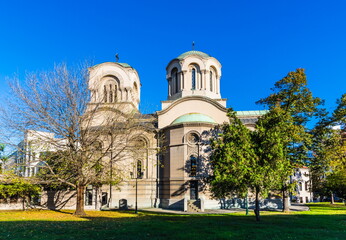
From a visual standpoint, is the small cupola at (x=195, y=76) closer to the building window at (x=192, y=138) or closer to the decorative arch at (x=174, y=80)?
the decorative arch at (x=174, y=80)

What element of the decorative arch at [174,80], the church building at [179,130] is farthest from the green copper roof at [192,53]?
the decorative arch at [174,80]

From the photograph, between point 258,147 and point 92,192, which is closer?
point 258,147

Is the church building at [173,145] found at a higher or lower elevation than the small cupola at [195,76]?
lower

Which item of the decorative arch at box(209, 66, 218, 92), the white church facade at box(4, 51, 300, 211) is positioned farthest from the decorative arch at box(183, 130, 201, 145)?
the decorative arch at box(209, 66, 218, 92)

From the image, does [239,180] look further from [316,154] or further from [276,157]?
[316,154]

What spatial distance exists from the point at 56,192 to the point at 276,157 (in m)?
19.8

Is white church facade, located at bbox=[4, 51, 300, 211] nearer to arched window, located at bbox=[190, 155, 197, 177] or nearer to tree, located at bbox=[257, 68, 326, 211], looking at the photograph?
arched window, located at bbox=[190, 155, 197, 177]

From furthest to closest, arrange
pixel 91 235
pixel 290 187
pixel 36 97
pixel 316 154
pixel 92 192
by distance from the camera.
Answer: pixel 92 192
pixel 316 154
pixel 36 97
pixel 290 187
pixel 91 235

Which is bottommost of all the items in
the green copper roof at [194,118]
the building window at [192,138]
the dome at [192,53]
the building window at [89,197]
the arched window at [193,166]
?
the building window at [89,197]

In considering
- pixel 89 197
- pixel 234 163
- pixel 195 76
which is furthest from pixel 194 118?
pixel 89 197

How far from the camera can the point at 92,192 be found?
25.1m

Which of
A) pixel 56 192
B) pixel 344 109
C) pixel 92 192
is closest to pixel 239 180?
pixel 344 109

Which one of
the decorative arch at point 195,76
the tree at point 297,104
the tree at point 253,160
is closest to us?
the tree at point 253,160

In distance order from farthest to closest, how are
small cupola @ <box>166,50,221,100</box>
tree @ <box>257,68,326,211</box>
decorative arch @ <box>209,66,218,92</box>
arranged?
decorative arch @ <box>209,66,218,92</box> → small cupola @ <box>166,50,221,100</box> → tree @ <box>257,68,326,211</box>
